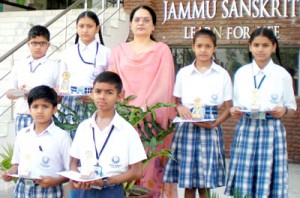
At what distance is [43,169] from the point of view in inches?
128

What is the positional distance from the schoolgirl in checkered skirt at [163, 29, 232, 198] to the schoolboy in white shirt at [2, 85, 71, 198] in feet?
3.18

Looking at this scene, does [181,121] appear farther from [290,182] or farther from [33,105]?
[290,182]

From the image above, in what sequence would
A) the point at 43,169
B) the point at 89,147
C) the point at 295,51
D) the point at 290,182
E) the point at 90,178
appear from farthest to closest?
1. the point at 295,51
2. the point at 290,182
3. the point at 43,169
4. the point at 89,147
5. the point at 90,178

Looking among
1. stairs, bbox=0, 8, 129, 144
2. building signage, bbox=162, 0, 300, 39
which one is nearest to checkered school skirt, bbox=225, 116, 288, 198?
stairs, bbox=0, 8, 129, 144

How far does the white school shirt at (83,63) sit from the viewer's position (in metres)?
4.07

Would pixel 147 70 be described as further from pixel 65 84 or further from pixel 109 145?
pixel 109 145

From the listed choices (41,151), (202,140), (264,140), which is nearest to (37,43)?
(41,151)

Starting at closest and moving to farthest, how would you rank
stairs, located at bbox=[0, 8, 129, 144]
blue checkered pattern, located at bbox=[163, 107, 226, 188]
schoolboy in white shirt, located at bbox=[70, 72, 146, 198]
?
schoolboy in white shirt, located at bbox=[70, 72, 146, 198] < blue checkered pattern, located at bbox=[163, 107, 226, 188] < stairs, located at bbox=[0, 8, 129, 144]

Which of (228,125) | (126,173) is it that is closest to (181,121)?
(126,173)

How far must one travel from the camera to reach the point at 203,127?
3789 millimetres

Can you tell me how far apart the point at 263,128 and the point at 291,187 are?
9.06 feet

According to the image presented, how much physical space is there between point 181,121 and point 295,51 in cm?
478

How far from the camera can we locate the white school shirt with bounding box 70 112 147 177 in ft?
9.71

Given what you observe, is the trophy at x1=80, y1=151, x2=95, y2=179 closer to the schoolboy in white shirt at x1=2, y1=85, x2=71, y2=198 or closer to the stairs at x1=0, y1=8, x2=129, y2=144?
the schoolboy in white shirt at x1=2, y1=85, x2=71, y2=198
